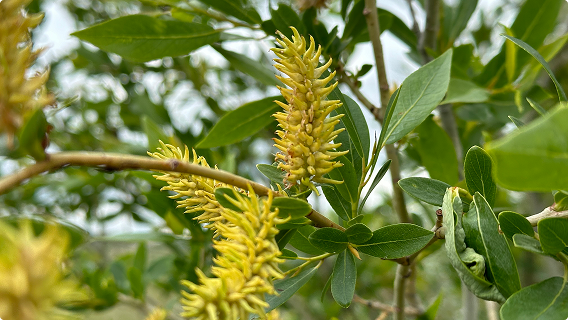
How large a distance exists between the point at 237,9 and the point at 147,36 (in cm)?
20

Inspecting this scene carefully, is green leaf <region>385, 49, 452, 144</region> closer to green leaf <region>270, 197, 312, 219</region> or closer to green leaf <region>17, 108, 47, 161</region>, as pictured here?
green leaf <region>270, 197, 312, 219</region>

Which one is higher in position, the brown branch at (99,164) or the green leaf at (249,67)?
the brown branch at (99,164)

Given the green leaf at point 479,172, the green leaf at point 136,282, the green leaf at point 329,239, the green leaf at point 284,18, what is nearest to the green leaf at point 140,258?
the green leaf at point 136,282

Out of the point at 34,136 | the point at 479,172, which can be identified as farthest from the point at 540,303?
the point at 34,136

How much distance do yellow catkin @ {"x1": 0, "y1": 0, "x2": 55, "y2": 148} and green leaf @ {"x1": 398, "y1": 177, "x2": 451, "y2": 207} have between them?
42 cm

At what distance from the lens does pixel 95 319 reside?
10.9ft

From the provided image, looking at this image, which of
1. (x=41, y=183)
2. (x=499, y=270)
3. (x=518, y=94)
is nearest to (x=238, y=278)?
(x=499, y=270)

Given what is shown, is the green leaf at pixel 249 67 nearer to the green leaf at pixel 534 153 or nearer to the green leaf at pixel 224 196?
the green leaf at pixel 224 196

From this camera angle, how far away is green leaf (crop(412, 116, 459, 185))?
871 mm

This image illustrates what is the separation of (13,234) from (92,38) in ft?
A: 1.72

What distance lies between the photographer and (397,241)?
54 centimetres

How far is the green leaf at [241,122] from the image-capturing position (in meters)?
0.83

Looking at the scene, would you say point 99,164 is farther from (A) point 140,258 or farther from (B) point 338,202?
(A) point 140,258

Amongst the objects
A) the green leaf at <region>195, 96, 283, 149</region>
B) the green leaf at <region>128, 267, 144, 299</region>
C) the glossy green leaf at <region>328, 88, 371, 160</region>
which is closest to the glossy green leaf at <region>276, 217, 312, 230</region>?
the glossy green leaf at <region>328, 88, 371, 160</region>
